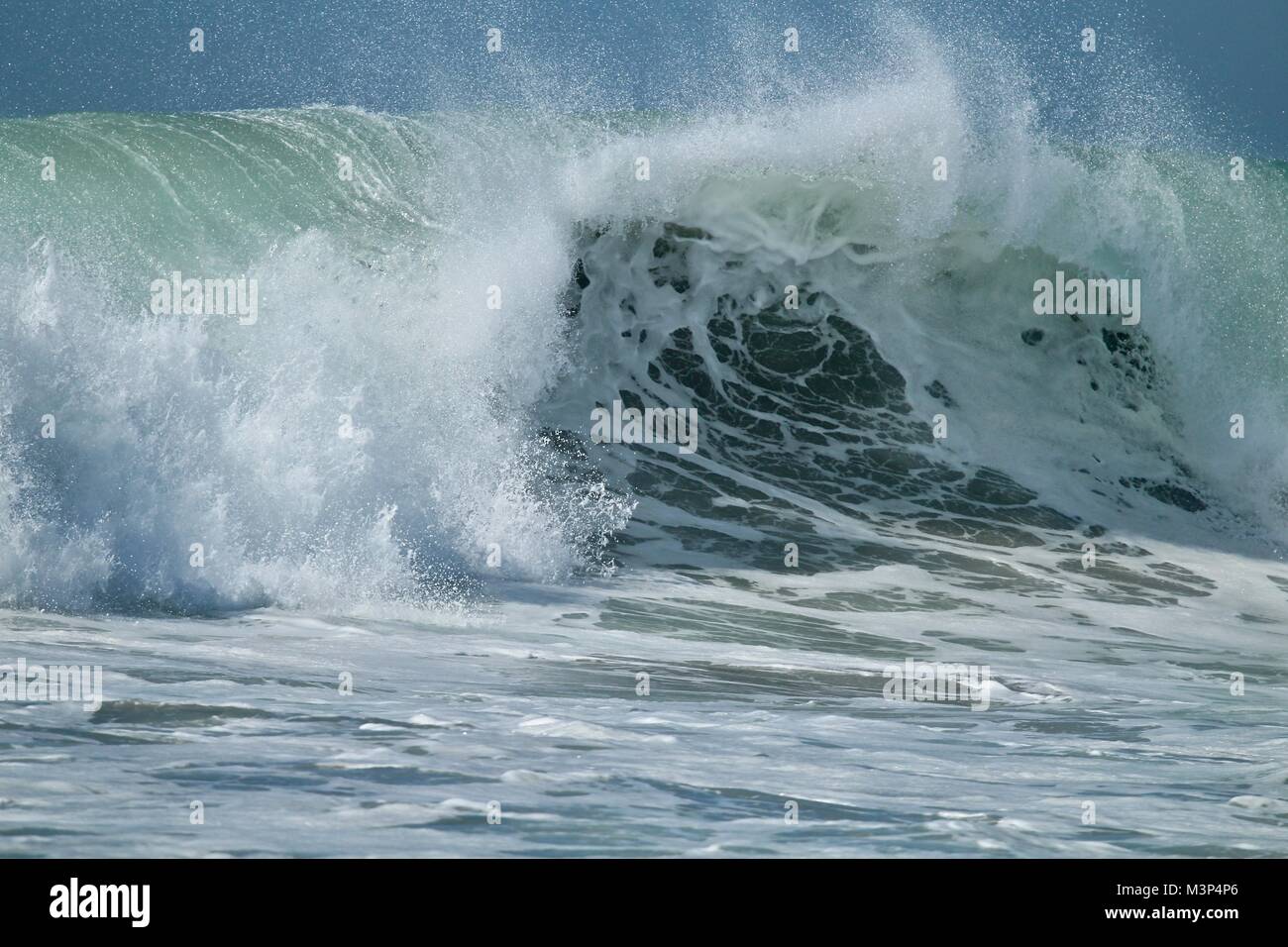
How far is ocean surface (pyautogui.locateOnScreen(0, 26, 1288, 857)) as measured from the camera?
4.27m

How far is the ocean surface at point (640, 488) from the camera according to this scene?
168 inches

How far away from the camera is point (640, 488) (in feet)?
35.6
